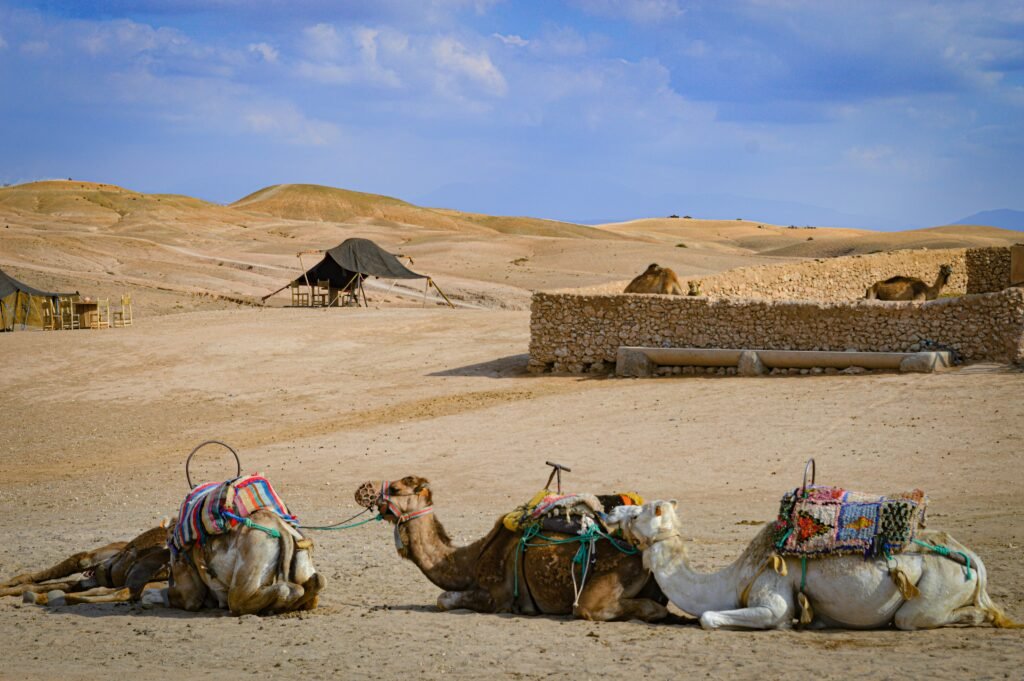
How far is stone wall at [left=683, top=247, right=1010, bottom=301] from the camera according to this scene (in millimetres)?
27703

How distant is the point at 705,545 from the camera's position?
9.93 meters

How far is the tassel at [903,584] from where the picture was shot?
6938mm

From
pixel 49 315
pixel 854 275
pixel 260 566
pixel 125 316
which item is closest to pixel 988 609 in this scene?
pixel 260 566

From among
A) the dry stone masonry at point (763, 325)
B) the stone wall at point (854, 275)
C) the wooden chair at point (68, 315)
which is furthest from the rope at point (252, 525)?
the wooden chair at point (68, 315)

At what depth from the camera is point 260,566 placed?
833 centimetres

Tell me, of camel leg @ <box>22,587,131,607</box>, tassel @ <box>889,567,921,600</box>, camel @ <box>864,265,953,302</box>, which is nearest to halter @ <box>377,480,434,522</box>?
camel leg @ <box>22,587,131,607</box>

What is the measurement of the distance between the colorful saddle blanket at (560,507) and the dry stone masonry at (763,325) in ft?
39.9

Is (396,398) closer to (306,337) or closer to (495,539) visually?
(306,337)

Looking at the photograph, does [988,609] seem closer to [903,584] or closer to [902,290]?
[903,584]

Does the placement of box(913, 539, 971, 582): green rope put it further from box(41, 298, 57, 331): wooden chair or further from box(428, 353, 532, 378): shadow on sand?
box(41, 298, 57, 331): wooden chair

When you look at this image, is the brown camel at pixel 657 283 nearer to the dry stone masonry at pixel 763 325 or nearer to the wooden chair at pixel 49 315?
the dry stone masonry at pixel 763 325

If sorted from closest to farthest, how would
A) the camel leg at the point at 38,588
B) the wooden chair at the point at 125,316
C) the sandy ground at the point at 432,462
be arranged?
the sandy ground at the point at 432,462 < the camel leg at the point at 38,588 < the wooden chair at the point at 125,316

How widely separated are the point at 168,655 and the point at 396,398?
14016 millimetres

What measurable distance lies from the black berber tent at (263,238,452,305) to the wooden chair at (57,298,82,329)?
839cm
